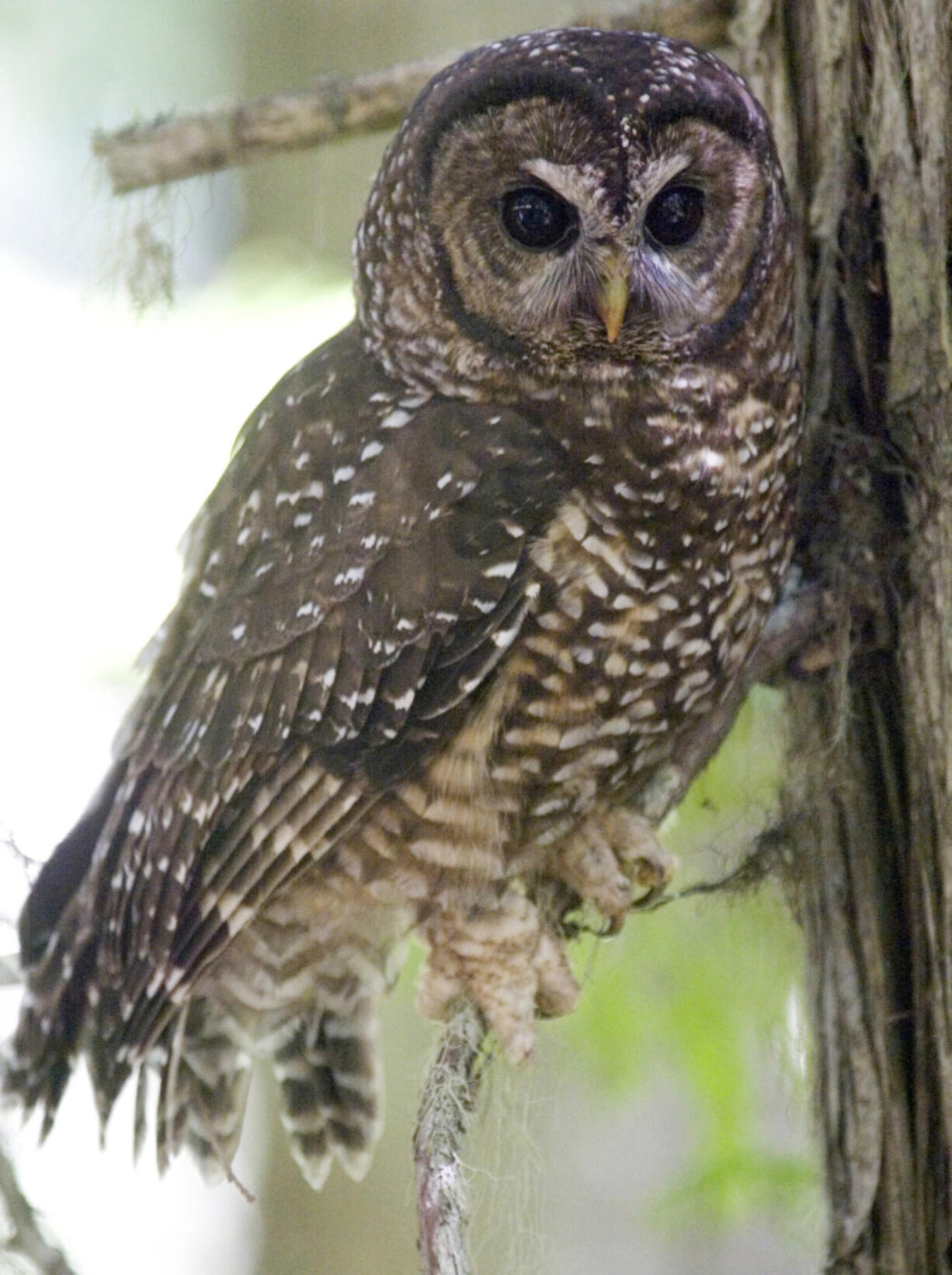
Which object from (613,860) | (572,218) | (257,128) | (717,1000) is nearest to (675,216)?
(572,218)

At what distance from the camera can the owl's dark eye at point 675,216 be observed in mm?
1771

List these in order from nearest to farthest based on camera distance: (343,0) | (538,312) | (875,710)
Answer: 1. (538,312)
2. (875,710)
3. (343,0)

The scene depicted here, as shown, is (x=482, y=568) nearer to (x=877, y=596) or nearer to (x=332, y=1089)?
(x=877, y=596)

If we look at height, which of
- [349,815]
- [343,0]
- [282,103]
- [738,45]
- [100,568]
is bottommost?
[349,815]

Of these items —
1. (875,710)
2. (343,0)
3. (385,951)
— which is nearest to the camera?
(875,710)

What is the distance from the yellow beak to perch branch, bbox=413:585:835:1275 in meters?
0.57

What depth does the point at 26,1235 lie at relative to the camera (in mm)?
1541

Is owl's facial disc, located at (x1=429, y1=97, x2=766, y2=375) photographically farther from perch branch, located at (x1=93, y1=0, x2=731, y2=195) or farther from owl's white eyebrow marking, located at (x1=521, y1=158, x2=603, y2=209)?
perch branch, located at (x1=93, y1=0, x2=731, y2=195)

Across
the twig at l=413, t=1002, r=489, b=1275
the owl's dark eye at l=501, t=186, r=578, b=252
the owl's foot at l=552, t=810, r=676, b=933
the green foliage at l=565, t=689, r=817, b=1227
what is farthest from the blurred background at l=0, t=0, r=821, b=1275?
the owl's dark eye at l=501, t=186, r=578, b=252

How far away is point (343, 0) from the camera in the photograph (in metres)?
2.82

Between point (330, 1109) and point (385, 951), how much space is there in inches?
12.9

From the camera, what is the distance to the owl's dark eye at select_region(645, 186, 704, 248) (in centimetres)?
Result: 177

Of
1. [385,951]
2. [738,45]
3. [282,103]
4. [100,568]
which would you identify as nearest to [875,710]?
[385,951]

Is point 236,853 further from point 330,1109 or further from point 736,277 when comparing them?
point 736,277
